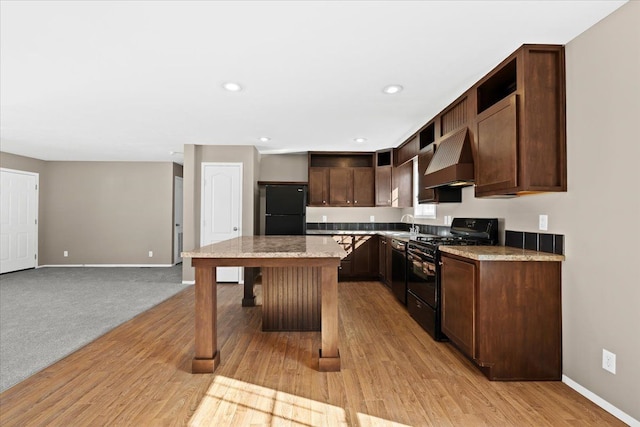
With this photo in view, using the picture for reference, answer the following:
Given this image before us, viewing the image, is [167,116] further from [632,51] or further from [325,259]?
[632,51]

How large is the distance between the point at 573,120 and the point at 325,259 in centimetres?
197

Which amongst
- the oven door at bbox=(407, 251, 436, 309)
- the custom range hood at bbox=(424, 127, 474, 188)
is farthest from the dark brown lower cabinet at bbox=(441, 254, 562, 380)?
the custom range hood at bbox=(424, 127, 474, 188)

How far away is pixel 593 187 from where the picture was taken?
2041 millimetres

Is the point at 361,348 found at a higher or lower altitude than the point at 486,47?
lower

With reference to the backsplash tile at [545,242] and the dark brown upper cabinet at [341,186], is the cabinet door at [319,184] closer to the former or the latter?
the dark brown upper cabinet at [341,186]

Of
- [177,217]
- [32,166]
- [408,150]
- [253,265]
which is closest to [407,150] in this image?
[408,150]

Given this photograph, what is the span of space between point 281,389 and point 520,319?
1.73 m

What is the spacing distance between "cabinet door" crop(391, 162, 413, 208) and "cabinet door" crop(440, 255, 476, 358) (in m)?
2.65

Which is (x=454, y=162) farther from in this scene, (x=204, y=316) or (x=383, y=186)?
(x=383, y=186)

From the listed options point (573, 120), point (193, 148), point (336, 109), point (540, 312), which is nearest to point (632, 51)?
point (573, 120)

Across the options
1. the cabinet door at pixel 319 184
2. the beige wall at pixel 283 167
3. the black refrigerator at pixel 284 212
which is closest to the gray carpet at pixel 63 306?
the black refrigerator at pixel 284 212

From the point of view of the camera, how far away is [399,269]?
165 inches

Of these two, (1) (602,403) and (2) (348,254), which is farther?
(2) (348,254)

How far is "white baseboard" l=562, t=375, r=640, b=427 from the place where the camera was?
1.79 meters
